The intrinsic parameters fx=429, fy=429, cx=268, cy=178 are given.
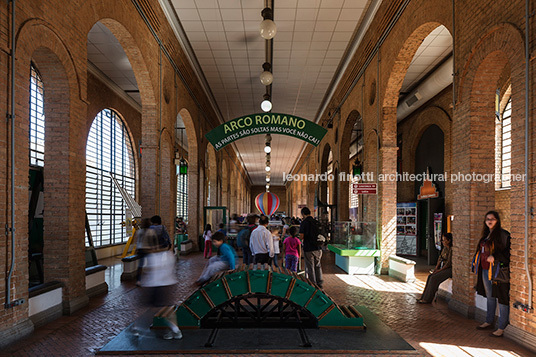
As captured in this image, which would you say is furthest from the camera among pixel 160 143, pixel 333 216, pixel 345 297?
pixel 333 216

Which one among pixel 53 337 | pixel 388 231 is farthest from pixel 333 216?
pixel 53 337

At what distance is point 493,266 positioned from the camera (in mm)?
5727

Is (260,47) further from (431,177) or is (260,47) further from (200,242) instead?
(200,242)

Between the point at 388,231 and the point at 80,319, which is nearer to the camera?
the point at 80,319

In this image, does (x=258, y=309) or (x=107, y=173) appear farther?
(x=107, y=173)

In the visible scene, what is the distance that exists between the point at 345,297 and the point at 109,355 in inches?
191

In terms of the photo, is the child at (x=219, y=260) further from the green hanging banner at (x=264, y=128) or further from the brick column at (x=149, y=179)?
the brick column at (x=149, y=179)

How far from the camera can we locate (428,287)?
787 cm

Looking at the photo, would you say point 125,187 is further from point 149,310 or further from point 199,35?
point 149,310

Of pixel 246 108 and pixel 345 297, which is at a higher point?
pixel 246 108

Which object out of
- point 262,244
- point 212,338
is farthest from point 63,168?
point 262,244

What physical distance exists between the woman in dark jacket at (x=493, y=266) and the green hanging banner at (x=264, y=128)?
3.87 m

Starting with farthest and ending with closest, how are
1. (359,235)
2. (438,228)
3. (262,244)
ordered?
1. (438,228)
2. (359,235)
3. (262,244)

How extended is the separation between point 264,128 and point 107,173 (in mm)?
9871
